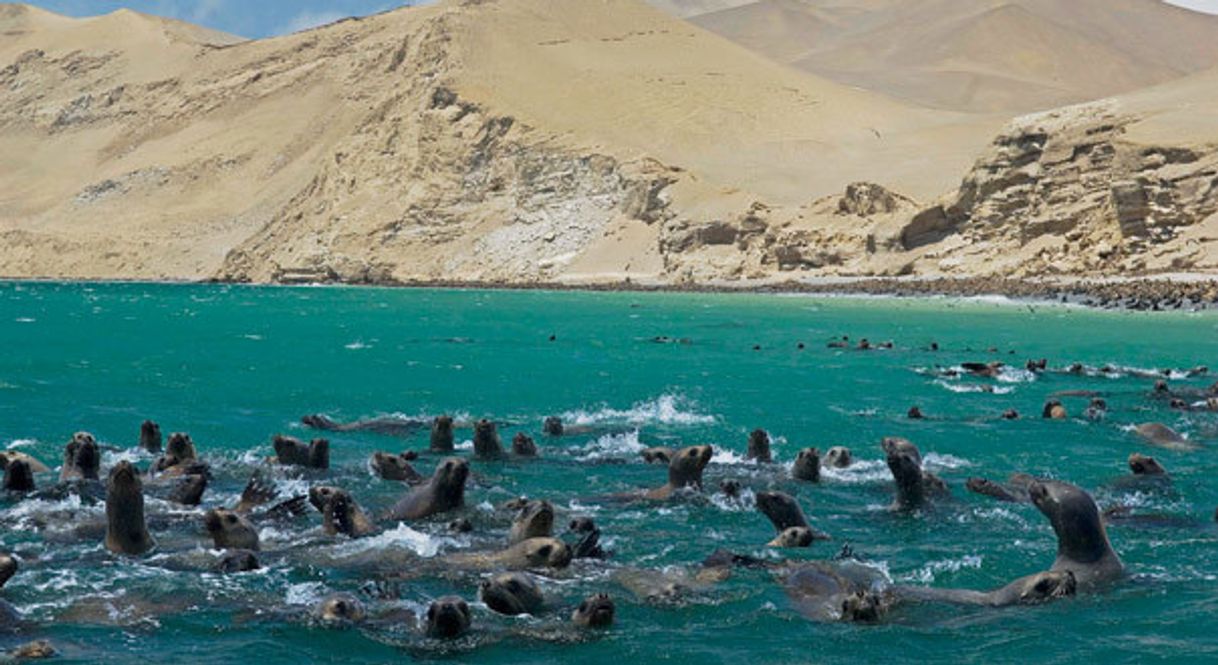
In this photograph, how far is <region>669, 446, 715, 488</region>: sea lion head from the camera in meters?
16.7

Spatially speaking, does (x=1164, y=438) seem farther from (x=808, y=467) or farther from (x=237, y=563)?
(x=237, y=563)

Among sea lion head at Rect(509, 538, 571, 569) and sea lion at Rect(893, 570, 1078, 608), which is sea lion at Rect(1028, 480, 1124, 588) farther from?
sea lion head at Rect(509, 538, 571, 569)

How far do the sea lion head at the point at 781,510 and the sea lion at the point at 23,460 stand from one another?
27.6 feet

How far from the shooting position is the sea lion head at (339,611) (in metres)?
10.9

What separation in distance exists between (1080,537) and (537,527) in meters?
4.77

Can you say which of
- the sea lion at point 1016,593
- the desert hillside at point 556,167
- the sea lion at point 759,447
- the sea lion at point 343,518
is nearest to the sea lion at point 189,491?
the sea lion at point 343,518

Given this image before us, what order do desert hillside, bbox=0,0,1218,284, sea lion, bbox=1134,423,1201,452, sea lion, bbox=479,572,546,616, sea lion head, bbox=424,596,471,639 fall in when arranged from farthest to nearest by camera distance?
desert hillside, bbox=0,0,1218,284
sea lion, bbox=1134,423,1201,452
sea lion, bbox=479,572,546,616
sea lion head, bbox=424,596,471,639

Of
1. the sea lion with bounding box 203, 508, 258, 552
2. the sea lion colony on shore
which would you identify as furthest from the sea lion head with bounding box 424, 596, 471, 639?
the sea lion with bounding box 203, 508, 258, 552

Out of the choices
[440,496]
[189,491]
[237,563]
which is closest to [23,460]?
[189,491]

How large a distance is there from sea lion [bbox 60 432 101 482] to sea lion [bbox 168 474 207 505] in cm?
136

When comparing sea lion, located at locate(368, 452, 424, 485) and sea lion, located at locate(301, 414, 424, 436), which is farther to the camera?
sea lion, located at locate(301, 414, 424, 436)

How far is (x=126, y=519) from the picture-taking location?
13.1 metres

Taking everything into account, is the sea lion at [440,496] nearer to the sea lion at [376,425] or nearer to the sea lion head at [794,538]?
the sea lion head at [794,538]

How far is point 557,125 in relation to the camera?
5138 inches
